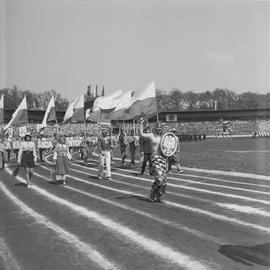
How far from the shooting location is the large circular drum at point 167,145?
36.0 ft

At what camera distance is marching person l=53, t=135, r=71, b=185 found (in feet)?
49.7

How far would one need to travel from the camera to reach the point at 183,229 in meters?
7.54

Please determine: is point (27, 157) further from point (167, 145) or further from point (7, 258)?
point (7, 258)

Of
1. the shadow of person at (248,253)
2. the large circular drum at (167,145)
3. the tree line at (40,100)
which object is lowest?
the shadow of person at (248,253)

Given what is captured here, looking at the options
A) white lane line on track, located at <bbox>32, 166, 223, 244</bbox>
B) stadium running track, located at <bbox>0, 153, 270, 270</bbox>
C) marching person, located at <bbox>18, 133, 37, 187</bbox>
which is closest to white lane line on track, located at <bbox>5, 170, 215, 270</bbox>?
stadium running track, located at <bbox>0, 153, 270, 270</bbox>

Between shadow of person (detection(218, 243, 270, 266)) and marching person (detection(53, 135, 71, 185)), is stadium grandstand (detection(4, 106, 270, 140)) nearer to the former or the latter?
marching person (detection(53, 135, 71, 185))

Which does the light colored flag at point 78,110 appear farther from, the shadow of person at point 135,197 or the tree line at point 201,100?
the tree line at point 201,100

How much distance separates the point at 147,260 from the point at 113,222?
2.54 meters

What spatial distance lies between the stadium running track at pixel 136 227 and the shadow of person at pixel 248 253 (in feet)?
0.04

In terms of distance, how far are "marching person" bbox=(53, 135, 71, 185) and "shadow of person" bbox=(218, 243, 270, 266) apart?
9.52 meters

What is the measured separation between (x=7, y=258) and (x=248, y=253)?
330 centimetres

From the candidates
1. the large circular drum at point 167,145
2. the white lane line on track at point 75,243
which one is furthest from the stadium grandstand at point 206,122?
the white lane line on track at point 75,243

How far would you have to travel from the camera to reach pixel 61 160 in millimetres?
15328

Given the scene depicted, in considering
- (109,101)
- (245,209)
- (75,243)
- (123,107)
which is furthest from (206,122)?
(75,243)
